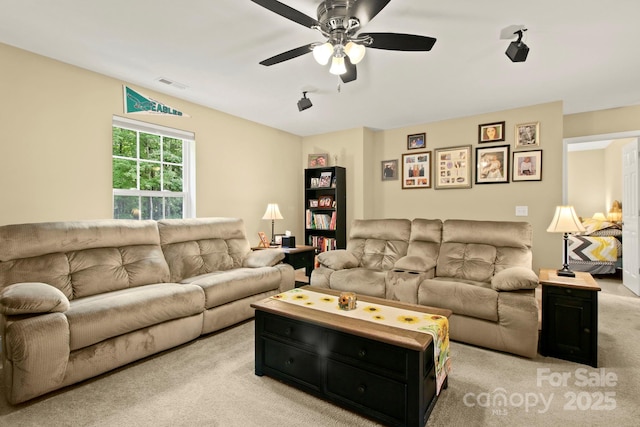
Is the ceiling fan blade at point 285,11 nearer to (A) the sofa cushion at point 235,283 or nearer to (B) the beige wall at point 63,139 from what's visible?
(A) the sofa cushion at point 235,283

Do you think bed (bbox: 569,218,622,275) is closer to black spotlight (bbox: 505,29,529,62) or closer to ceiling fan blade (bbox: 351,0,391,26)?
black spotlight (bbox: 505,29,529,62)

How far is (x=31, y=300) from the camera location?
1884mm

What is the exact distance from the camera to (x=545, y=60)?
2855 mm

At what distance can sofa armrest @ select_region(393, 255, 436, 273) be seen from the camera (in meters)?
3.19

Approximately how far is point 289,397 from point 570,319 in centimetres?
220

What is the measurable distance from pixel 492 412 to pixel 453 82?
3.00 metres

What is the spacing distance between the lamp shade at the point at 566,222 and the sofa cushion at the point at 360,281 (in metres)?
1.59

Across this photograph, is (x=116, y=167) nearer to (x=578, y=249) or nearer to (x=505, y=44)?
(x=505, y=44)

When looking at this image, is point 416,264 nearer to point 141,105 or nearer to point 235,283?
point 235,283

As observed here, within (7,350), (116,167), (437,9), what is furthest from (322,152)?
(7,350)

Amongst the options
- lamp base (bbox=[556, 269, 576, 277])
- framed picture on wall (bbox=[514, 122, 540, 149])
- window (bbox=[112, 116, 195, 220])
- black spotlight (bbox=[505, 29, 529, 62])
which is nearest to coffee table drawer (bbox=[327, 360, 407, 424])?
lamp base (bbox=[556, 269, 576, 277])

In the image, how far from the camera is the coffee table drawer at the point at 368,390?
65.3 inches

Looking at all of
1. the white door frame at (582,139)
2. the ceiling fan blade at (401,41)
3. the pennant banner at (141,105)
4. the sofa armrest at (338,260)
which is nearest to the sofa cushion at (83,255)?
the pennant banner at (141,105)

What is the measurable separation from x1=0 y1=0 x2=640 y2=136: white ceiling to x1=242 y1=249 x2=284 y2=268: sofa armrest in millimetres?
1887
